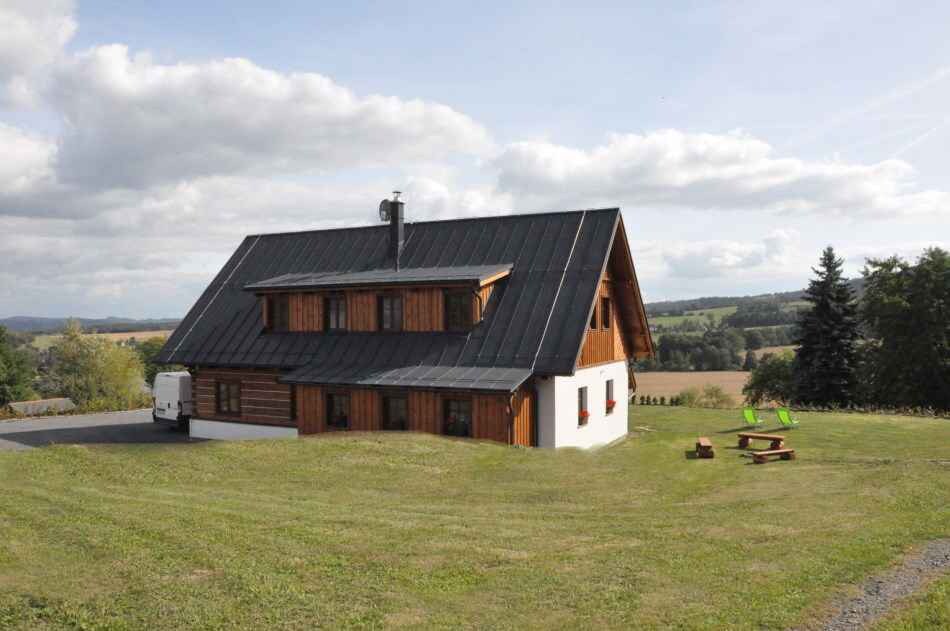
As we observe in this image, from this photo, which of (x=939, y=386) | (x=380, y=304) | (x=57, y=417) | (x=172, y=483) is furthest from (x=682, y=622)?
(x=939, y=386)

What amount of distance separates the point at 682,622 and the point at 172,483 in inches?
452

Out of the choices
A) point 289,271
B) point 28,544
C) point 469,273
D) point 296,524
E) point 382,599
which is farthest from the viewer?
point 289,271

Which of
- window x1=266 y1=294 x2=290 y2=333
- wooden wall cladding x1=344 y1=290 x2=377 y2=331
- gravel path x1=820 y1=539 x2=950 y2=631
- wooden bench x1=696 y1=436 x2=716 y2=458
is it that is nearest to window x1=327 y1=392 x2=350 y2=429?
wooden wall cladding x1=344 y1=290 x2=377 y2=331

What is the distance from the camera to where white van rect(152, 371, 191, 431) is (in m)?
30.5

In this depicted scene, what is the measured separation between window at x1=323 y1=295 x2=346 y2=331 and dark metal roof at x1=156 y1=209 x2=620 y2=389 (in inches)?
17.8

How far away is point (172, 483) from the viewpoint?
1514 cm

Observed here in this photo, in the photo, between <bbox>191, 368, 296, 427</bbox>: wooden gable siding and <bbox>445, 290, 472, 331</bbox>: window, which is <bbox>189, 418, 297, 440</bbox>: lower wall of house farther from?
<bbox>445, 290, 472, 331</bbox>: window

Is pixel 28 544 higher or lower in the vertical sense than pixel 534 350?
lower

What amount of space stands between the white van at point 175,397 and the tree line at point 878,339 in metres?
36.3

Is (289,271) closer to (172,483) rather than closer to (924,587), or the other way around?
(172,483)

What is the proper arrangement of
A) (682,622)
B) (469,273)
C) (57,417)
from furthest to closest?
(57,417)
(469,273)
(682,622)

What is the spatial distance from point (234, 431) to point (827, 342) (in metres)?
36.5

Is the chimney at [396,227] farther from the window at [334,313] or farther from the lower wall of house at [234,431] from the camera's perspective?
the lower wall of house at [234,431]

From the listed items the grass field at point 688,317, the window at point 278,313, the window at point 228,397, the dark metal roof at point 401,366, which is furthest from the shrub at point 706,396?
the grass field at point 688,317
